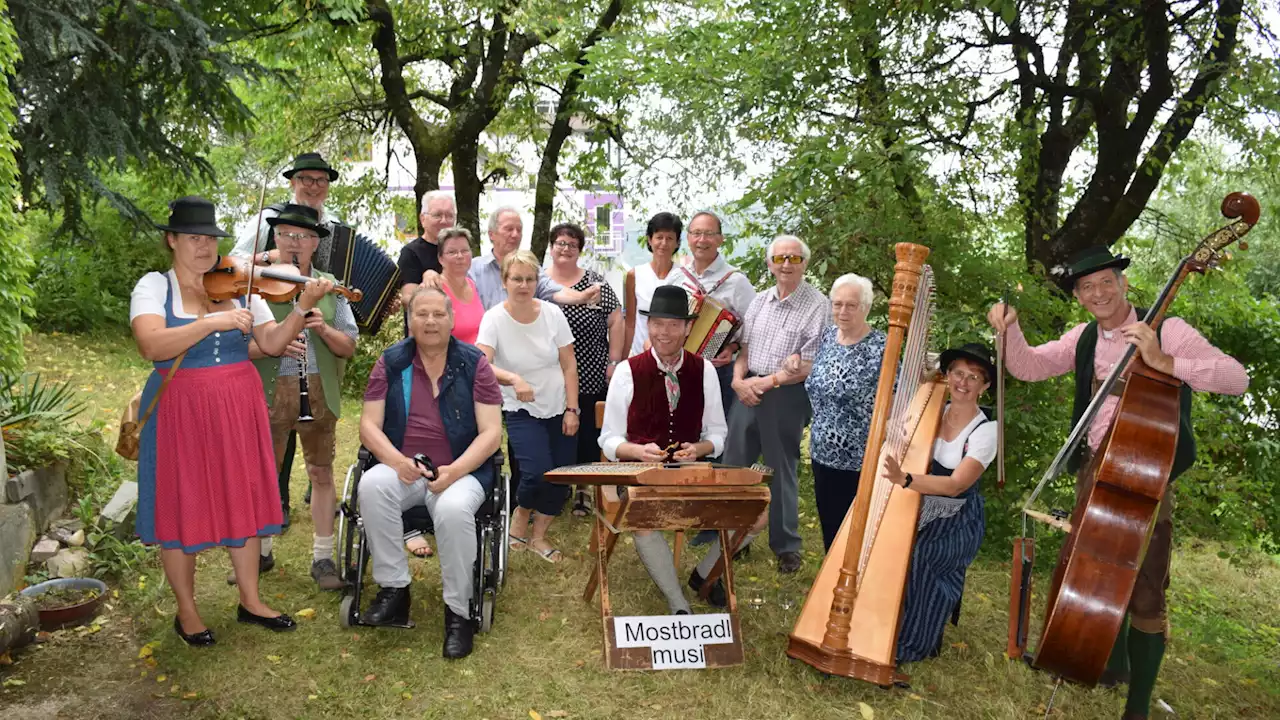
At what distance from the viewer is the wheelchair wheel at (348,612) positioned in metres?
4.56

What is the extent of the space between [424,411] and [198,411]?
100cm

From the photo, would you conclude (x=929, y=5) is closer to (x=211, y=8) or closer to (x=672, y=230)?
(x=672, y=230)

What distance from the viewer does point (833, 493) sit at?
4.95 metres

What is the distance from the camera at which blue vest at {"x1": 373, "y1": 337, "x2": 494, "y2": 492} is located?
458 cm

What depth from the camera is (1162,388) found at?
11.0 ft

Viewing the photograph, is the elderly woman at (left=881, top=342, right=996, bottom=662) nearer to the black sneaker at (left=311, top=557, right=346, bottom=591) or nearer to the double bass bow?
the double bass bow

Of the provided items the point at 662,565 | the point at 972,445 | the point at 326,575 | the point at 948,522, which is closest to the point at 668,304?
the point at 662,565

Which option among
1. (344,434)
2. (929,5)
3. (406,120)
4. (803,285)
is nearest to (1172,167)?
(929,5)

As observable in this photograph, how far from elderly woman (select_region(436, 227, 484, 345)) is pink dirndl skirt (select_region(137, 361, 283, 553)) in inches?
58.2

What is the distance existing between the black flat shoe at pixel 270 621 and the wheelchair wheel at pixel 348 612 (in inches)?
9.2

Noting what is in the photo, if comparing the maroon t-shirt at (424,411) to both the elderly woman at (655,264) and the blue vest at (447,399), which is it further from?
the elderly woman at (655,264)

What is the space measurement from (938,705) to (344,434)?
6.47m

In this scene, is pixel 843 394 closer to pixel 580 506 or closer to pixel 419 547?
pixel 580 506

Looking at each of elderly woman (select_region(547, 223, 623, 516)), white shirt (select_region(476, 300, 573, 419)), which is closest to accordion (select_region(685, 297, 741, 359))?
elderly woman (select_region(547, 223, 623, 516))
